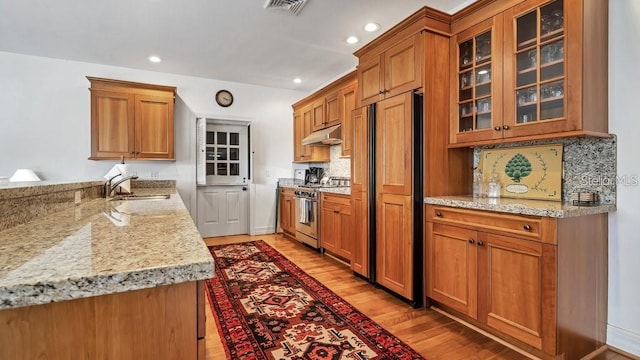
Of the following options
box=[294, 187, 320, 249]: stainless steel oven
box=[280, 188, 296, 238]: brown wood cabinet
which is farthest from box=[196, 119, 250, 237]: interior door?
box=[294, 187, 320, 249]: stainless steel oven

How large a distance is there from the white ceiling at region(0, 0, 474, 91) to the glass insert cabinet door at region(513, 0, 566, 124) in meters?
0.87

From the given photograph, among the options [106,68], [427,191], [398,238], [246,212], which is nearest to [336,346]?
[398,238]

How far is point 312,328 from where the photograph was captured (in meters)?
2.16

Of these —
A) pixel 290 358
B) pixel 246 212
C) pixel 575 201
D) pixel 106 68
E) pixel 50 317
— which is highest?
pixel 106 68

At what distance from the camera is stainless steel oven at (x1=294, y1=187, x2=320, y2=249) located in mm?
4156

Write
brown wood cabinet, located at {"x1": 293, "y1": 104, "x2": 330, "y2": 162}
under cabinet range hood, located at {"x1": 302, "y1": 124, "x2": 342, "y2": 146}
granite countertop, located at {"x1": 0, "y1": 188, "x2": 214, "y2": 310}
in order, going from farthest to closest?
brown wood cabinet, located at {"x1": 293, "y1": 104, "x2": 330, "y2": 162}
under cabinet range hood, located at {"x1": 302, "y1": 124, "x2": 342, "y2": 146}
granite countertop, located at {"x1": 0, "y1": 188, "x2": 214, "y2": 310}

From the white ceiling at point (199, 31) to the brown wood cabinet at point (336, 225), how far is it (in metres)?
1.84

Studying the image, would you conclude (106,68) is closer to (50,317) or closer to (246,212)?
(246,212)

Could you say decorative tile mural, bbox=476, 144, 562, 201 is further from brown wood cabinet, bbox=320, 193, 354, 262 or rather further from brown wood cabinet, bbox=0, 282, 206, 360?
brown wood cabinet, bbox=0, 282, 206, 360

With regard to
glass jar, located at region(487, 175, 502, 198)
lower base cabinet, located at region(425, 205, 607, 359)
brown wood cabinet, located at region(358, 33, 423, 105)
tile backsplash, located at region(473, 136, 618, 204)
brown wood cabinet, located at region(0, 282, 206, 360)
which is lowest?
lower base cabinet, located at region(425, 205, 607, 359)

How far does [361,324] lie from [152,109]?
3936 millimetres

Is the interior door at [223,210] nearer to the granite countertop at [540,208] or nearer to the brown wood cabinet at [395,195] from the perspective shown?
the brown wood cabinet at [395,195]

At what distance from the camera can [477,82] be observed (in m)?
2.34

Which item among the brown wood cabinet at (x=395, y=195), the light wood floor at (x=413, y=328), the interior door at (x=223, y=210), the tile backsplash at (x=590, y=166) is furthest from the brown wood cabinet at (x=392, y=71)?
the interior door at (x=223, y=210)
